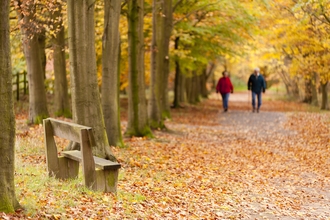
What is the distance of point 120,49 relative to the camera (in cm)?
1630

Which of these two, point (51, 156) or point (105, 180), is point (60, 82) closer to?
point (51, 156)

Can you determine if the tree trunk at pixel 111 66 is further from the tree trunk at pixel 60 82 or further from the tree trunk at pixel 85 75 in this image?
the tree trunk at pixel 60 82

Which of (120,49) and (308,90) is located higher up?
(120,49)

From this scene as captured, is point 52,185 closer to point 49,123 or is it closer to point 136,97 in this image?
point 49,123

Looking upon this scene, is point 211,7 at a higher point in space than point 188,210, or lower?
higher

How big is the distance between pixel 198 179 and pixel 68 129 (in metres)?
4.03

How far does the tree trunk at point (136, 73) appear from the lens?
15906 mm

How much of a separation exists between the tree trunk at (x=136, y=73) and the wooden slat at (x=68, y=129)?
24.9ft

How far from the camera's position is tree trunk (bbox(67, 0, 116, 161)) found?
10.6 metres

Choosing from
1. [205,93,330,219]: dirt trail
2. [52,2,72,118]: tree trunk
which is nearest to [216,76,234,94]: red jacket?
[205,93,330,219]: dirt trail

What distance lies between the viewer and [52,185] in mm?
8242

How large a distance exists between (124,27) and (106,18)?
43.2 feet

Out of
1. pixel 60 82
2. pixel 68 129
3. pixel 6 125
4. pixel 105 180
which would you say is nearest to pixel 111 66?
pixel 68 129

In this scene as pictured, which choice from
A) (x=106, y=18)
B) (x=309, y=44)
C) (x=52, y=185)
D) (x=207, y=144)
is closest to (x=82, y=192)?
(x=52, y=185)
